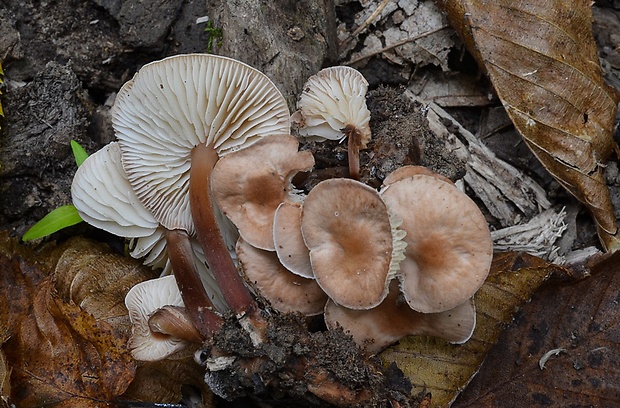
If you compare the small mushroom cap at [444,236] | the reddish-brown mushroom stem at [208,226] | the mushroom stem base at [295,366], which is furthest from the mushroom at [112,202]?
the small mushroom cap at [444,236]

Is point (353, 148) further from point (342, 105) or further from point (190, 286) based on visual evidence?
point (190, 286)

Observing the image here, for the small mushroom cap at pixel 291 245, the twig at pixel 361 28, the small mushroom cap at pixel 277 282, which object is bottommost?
the small mushroom cap at pixel 277 282

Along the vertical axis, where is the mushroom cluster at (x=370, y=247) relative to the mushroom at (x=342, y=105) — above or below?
below

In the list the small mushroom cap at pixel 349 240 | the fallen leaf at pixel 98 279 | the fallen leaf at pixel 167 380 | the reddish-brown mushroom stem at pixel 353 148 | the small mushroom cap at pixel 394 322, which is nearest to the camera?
the small mushroom cap at pixel 349 240

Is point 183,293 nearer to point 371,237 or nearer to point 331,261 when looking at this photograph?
point 331,261

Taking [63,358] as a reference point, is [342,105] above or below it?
above

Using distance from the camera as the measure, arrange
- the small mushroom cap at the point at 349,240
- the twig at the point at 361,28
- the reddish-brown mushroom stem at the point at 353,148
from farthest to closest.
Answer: the twig at the point at 361,28, the reddish-brown mushroom stem at the point at 353,148, the small mushroom cap at the point at 349,240

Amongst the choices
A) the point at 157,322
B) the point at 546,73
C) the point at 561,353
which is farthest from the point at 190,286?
the point at 546,73

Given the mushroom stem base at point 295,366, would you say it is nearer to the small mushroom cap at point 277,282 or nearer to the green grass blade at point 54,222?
the small mushroom cap at point 277,282
